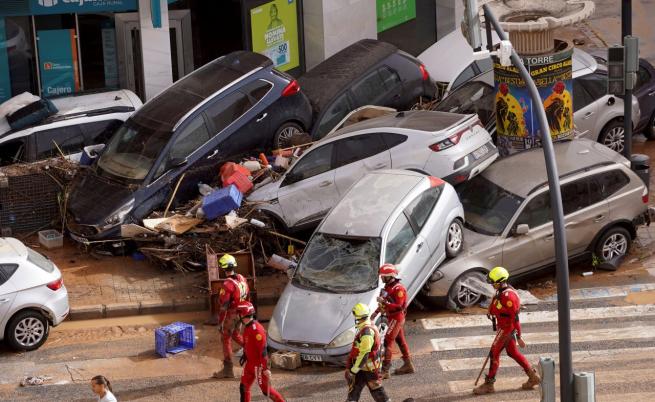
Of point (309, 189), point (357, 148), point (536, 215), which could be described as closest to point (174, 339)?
point (309, 189)

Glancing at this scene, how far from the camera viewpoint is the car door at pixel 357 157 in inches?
834

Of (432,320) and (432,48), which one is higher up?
(432,48)

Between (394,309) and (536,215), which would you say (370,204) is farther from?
(536,215)

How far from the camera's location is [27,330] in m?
18.8

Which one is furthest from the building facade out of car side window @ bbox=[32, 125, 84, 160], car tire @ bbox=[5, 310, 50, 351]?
car tire @ bbox=[5, 310, 50, 351]

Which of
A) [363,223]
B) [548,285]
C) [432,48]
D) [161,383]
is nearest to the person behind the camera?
[161,383]

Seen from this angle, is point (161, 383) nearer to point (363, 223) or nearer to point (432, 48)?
point (363, 223)

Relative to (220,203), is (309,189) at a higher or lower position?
higher

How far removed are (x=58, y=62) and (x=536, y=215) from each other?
10.6m

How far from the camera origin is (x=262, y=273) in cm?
2112

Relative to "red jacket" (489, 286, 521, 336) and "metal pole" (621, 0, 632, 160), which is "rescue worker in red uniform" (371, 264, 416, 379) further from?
"metal pole" (621, 0, 632, 160)

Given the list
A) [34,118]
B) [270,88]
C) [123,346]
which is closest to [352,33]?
[270,88]

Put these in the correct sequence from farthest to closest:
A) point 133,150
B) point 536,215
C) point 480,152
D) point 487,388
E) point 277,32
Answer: point 277,32 < point 133,150 < point 480,152 < point 536,215 < point 487,388

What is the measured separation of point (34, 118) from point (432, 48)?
23.8 ft
